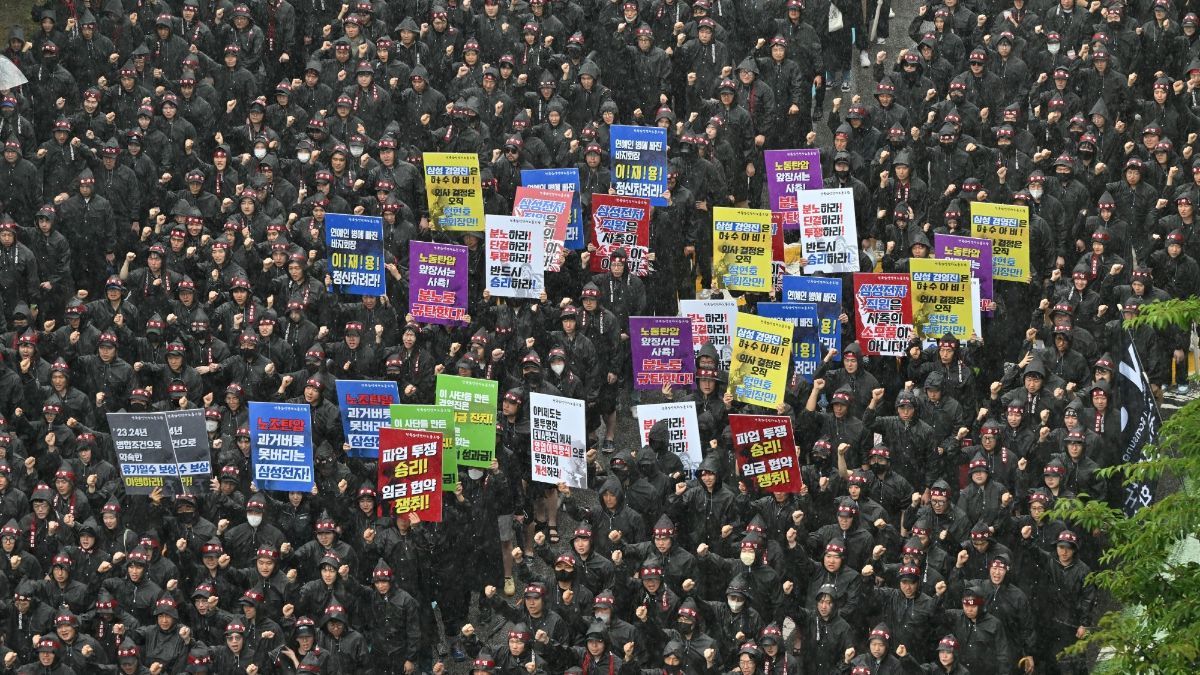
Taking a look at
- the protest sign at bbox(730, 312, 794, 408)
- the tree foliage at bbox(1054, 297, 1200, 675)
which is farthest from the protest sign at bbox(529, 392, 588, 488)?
the tree foliage at bbox(1054, 297, 1200, 675)

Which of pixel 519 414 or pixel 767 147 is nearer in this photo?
pixel 519 414

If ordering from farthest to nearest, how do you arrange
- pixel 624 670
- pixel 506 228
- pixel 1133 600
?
pixel 506 228, pixel 624 670, pixel 1133 600

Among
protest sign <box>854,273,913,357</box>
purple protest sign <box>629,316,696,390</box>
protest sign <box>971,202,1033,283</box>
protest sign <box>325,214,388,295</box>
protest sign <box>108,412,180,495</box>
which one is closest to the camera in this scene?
protest sign <box>108,412,180,495</box>

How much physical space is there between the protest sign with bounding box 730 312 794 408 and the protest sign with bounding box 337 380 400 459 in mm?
3777

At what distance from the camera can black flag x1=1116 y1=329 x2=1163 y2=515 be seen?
979 inches

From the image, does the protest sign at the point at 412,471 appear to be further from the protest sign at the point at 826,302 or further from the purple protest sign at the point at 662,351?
the protest sign at the point at 826,302

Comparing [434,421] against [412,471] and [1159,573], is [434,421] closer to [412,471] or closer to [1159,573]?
[412,471]

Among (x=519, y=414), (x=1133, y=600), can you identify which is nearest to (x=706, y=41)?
(x=519, y=414)

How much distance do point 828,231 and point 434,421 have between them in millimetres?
5789

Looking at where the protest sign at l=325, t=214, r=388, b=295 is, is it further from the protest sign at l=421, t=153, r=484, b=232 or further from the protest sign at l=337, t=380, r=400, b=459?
the protest sign at l=337, t=380, r=400, b=459

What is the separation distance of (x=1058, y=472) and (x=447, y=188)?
9.04m

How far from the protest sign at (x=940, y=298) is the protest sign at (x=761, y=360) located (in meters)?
1.68

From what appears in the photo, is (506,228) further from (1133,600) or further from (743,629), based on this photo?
(1133,600)

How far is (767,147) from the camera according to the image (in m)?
33.3
